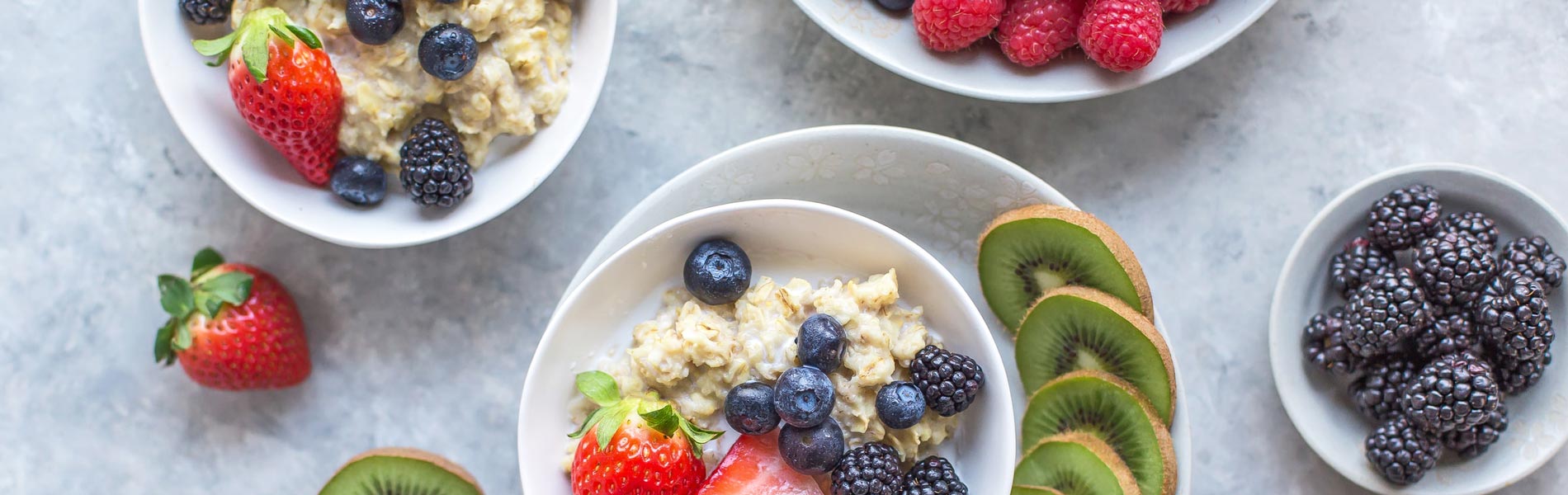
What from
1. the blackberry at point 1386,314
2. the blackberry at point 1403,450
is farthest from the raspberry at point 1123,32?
the blackberry at point 1403,450

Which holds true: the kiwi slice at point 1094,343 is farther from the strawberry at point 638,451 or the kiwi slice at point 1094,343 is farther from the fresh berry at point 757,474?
the strawberry at point 638,451

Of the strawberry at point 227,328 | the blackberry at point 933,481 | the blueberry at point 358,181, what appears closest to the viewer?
the blackberry at point 933,481

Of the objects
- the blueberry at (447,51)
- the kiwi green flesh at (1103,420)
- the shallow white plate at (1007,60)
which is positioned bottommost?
the kiwi green flesh at (1103,420)

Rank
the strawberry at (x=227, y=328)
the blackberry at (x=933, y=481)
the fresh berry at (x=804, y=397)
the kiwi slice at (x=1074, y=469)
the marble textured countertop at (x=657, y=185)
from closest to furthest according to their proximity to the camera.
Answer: the fresh berry at (x=804, y=397) → the blackberry at (x=933, y=481) → the kiwi slice at (x=1074, y=469) → the strawberry at (x=227, y=328) → the marble textured countertop at (x=657, y=185)

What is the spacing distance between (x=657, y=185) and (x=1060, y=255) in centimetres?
90

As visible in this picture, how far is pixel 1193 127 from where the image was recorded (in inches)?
97.9

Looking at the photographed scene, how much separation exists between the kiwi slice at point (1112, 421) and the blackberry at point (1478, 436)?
0.70m

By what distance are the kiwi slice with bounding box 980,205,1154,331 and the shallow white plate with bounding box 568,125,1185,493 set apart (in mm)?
54

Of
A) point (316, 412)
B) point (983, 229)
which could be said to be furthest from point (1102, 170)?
point (316, 412)

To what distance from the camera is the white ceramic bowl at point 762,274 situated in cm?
200

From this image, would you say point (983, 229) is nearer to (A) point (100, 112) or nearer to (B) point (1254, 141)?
(B) point (1254, 141)

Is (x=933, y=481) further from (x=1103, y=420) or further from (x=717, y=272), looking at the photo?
(x=717, y=272)

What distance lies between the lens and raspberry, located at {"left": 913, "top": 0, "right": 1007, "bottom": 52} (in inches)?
84.7

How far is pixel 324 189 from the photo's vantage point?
2.27 meters
